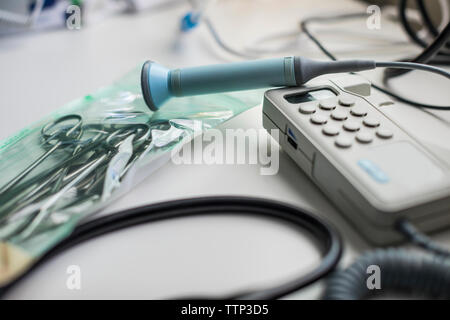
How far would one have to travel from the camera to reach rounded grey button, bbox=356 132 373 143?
1.10ft

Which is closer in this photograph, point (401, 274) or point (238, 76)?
point (401, 274)

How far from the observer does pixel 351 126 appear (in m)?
0.35

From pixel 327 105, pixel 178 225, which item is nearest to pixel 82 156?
pixel 178 225

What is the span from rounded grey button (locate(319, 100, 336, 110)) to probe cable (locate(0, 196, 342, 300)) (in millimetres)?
100

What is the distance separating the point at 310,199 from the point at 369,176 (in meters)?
0.06

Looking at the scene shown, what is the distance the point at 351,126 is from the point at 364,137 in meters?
0.02

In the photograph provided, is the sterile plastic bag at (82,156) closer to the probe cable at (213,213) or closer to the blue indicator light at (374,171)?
the probe cable at (213,213)

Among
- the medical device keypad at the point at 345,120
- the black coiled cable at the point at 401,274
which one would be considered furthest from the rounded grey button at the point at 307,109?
the black coiled cable at the point at 401,274

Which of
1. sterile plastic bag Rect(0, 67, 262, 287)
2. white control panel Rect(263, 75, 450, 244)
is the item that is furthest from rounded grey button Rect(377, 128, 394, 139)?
sterile plastic bag Rect(0, 67, 262, 287)

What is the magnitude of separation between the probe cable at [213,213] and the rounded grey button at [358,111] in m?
0.10

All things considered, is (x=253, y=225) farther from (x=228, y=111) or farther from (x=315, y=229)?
(x=228, y=111)

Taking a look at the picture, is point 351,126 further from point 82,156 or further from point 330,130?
point 82,156

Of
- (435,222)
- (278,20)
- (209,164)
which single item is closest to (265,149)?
(209,164)

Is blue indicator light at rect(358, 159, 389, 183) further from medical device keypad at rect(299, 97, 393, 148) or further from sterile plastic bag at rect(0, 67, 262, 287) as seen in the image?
sterile plastic bag at rect(0, 67, 262, 287)
